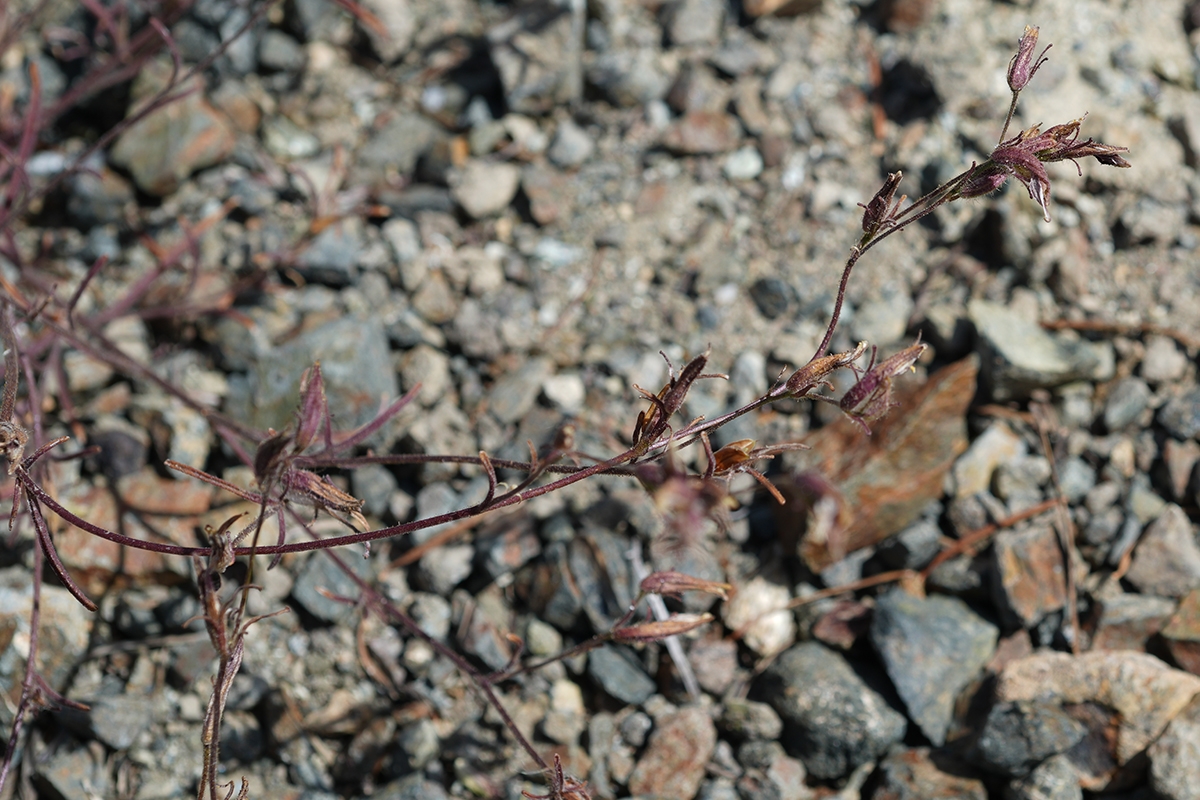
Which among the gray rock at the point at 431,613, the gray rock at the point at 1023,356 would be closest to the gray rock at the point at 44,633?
the gray rock at the point at 431,613

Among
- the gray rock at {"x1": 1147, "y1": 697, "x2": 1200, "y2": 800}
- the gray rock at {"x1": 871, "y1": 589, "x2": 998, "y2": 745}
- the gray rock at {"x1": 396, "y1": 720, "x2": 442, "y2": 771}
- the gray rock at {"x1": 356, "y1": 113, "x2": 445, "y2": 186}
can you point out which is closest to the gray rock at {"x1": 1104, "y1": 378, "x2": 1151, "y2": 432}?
the gray rock at {"x1": 871, "y1": 589, "x2": 998, "y2": 745}

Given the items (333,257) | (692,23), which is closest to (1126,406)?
(692,23)

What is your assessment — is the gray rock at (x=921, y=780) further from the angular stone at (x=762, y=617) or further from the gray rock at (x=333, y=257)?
the gray rock at (x=333, y=257)

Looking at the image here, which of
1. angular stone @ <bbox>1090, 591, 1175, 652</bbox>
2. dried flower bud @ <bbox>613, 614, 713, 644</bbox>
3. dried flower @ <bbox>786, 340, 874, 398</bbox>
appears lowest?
dried flower bud @ <bbox>613, 614, 713, 644</bbox>

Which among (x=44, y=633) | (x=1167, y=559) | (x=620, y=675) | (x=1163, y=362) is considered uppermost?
(x=1163, y=362)

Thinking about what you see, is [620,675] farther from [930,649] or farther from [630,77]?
[630,77]

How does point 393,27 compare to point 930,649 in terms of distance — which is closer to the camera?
point 930,649

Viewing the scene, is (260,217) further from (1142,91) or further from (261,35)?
(1142,91)

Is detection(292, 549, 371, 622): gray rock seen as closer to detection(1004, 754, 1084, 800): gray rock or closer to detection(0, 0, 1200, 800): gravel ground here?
detection(0, 0, 1200, 800): gravel ground
